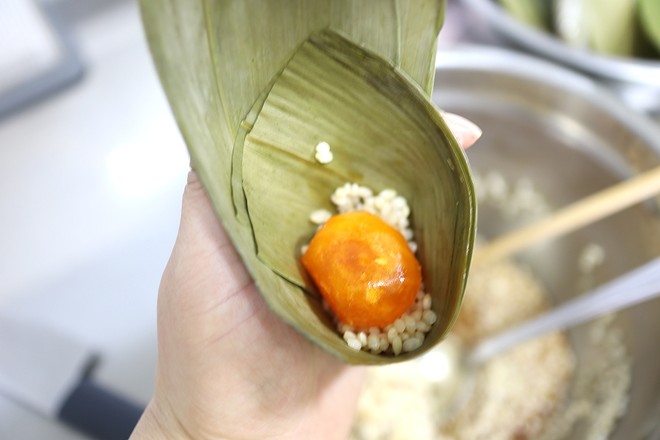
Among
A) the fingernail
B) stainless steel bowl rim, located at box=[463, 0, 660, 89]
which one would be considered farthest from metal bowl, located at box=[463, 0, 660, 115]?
the fingernail

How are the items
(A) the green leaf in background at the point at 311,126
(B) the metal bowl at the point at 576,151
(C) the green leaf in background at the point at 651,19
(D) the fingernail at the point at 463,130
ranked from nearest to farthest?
(A) the green leaf in background at the point at 311,126 < (D) the fingernail at the point at 463,130 < (B) the metal bowl at the point at 576,151 < (C) the green leaf in background at the point at 651,19

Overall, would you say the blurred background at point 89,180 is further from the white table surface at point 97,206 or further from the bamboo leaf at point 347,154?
the bamboo leaf at point 347,154

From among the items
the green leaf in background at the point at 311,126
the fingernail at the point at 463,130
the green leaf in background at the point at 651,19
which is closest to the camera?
the green leaf in background at the point at 311,126

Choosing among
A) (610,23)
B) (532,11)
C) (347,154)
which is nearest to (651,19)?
(610,23)

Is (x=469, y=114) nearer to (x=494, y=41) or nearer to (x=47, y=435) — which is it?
(x=494, y=41)

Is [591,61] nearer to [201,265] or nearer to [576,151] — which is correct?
[576,151]

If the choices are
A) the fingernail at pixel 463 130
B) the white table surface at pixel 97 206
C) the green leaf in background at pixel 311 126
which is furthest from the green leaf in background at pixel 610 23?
the white table surface at pixel 97 206

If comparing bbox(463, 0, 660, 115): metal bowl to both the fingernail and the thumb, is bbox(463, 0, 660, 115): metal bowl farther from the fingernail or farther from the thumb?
the thumb
